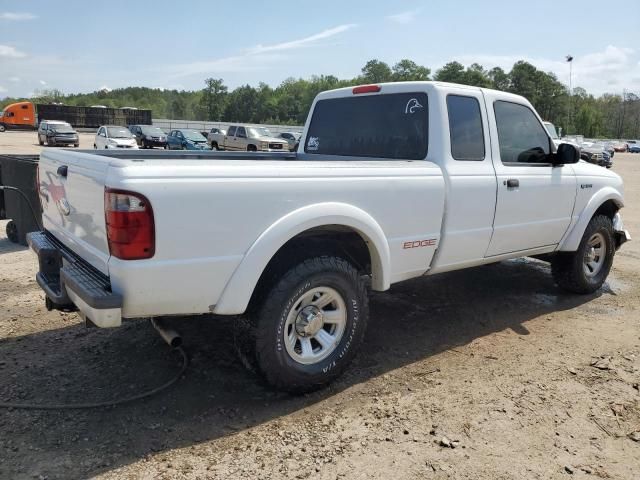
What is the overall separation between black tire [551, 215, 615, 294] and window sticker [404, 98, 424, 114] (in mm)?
2562

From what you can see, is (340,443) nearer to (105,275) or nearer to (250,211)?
(250,211)

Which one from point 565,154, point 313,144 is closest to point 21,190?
point 313,144

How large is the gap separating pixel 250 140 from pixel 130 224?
25964mm

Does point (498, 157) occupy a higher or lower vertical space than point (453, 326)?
higher

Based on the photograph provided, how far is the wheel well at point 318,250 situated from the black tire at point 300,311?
0.07 metres

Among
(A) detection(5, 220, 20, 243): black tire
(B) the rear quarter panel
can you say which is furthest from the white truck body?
(A) detection(5, 220, 20, 243): black tire

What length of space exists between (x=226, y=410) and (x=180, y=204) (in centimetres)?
137

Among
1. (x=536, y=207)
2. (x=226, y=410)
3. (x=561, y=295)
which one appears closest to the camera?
(x=226, y=410)

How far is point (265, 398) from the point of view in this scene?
344 cm

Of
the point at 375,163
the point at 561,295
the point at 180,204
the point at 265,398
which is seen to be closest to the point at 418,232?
the point at 375,163

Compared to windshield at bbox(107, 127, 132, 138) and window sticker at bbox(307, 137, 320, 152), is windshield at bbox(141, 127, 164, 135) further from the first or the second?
window sticker at bbox(307, 137, 320, 152)

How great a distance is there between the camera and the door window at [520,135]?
4.62 metres

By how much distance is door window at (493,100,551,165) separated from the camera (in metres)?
4.62

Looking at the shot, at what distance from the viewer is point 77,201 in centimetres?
319
